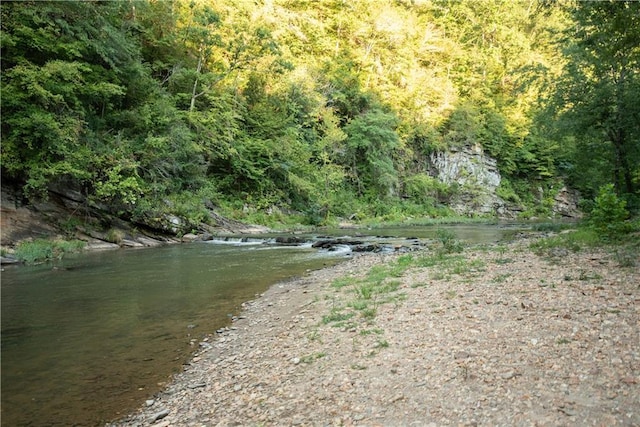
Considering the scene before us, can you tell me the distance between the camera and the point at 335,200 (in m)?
36.5

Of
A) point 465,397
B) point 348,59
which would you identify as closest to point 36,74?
point 465,397

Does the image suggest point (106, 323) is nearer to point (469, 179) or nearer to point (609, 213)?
point (609, 213)

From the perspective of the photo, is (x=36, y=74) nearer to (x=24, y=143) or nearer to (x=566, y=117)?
(x=24, y=143)

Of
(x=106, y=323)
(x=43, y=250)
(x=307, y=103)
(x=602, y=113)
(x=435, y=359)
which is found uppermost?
(x=307, y=103)

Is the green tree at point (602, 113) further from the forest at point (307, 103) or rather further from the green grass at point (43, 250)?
the green grass at point (43, 250)

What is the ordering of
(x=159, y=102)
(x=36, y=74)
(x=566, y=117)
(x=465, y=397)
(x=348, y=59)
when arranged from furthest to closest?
1. (x=348, y=59)
2. (x=159, y=102)
3. (x=566, y=117)
4. (x=36, y=74)
5. (x=465, y=397)

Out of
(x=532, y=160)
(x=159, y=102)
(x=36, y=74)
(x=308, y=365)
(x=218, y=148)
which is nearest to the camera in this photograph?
(x=308, y=365)

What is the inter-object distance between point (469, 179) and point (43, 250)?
45905mm

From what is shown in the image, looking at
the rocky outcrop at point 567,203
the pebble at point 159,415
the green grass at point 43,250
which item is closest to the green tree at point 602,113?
the pebble at point 159,415

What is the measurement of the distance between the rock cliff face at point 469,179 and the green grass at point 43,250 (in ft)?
135

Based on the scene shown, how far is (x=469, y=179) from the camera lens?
4925cm

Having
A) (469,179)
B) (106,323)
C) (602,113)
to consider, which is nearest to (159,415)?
(106,323)

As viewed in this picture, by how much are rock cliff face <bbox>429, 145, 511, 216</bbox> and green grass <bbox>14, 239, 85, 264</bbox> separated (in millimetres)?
41287

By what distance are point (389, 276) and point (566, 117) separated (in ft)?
51.1
